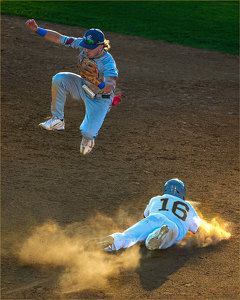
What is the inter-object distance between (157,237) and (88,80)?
10.2 feet

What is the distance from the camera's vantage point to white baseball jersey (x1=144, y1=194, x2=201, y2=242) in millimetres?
9305

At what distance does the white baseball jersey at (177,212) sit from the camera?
30.5 feet

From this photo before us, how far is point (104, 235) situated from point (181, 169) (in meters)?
3.97

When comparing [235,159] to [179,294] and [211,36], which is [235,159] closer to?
[179,294]

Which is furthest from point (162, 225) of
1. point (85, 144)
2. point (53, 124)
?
point (53, 124)

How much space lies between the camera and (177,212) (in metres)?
9.39

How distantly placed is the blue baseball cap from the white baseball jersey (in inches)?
132

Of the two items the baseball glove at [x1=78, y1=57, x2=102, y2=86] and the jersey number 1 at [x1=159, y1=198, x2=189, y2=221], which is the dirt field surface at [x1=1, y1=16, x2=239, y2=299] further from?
the baseball glove at [x1=78, y1=57, x2=102, y2=86]

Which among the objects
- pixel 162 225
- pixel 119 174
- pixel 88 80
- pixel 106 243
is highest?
pixel 88 80

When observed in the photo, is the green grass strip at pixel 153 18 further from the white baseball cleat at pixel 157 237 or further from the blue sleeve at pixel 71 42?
the white baseball cleat at pixel 157 237

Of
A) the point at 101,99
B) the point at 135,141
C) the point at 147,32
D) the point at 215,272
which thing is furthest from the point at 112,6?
the point at 215,272

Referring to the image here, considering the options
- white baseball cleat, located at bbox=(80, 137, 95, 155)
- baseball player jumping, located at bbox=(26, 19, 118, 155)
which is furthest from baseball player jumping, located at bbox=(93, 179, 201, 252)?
baseball player jumping, located at bbox=(26, 19, 118, 155)

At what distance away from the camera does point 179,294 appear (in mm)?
8195

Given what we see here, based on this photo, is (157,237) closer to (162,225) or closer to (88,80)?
(162,225)
